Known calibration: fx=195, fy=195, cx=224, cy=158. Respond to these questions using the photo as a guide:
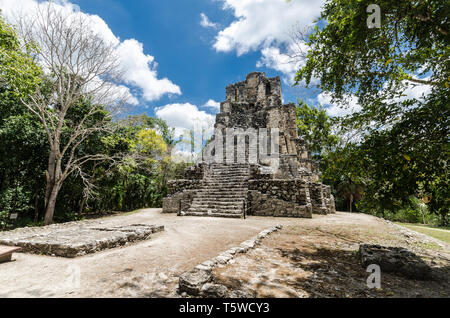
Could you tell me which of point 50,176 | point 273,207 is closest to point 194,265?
point 273,207

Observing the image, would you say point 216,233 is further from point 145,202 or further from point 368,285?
point 145,202

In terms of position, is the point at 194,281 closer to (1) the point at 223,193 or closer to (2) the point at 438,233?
(1) the point at 223,193

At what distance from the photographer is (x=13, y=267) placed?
321cm

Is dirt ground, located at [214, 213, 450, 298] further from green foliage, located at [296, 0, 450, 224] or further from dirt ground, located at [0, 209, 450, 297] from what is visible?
green foliage, located at [296, 0, 450, 224]

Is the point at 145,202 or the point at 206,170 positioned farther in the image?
the point at 145,202

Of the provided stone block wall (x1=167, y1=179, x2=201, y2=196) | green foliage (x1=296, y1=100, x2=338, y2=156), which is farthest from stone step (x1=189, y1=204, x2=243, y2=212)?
green foliage (x1=296, y1=100, x2=338, y2=156)

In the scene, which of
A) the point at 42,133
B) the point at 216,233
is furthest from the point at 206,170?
the point at 42,133

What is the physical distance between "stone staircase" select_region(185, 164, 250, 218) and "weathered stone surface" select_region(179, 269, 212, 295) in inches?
262

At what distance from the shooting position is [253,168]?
481 inches

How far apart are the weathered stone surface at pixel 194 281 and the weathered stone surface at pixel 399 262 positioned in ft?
8.75

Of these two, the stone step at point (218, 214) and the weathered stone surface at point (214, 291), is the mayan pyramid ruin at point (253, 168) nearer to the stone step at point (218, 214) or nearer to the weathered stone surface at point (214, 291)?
the stone step at point (218, 214)

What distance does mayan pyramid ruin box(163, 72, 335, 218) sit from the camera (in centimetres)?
987

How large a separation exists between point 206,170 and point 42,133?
9.39 meters
